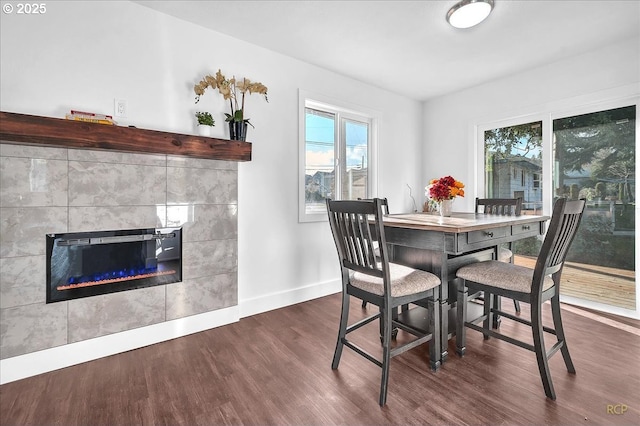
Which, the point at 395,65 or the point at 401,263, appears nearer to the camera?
the point at 401,263

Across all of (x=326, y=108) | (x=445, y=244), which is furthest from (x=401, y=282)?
(x=326, y=108)

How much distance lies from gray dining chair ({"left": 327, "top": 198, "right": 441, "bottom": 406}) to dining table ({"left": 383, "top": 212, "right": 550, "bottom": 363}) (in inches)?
5.0

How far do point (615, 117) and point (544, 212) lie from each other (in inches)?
42.2

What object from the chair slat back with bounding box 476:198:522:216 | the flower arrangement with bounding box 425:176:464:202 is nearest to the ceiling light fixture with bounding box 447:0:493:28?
the flower arrangement with bounding box 425:176:464:202

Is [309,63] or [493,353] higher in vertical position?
[309,63]

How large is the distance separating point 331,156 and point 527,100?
2.30 metres

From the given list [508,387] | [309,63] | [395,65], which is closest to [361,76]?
[395,65]

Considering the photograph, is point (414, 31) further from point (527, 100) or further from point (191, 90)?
point (191, 90)

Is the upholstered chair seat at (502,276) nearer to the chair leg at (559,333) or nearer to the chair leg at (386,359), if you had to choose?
the chair leg at (559,333)

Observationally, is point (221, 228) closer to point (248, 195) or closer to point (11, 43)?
point (248, 195)

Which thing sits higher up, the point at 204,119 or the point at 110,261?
the point at 204,119

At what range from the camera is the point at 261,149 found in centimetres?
294

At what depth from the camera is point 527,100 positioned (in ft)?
11.5

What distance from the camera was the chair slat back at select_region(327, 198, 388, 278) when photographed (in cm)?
162
